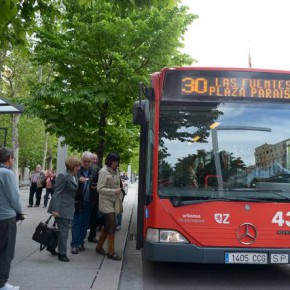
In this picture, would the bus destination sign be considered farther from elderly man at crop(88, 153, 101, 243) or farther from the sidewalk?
elderly man at crop(88, 153, 101, 243)

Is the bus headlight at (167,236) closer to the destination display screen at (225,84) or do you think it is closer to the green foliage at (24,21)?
the destination display screen at (225,84)

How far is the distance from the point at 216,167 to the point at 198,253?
1.15 meters

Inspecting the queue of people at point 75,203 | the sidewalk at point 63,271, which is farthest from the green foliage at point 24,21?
the sidewalk at point 63,271

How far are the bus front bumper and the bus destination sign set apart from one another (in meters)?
2.09

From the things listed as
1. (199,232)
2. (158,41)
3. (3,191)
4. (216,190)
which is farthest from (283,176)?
(158,41)

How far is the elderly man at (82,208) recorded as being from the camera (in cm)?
793

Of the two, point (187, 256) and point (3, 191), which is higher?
point (3, 191)

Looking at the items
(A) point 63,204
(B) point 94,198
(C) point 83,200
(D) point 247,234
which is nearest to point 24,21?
(A) point 63,204

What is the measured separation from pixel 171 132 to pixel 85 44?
636cm

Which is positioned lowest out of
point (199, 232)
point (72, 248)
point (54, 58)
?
point (72, 248)

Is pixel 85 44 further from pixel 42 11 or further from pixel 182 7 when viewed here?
pixel 42 11

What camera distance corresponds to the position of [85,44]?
1165 cm

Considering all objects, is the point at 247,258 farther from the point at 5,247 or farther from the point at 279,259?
the point at 5,247

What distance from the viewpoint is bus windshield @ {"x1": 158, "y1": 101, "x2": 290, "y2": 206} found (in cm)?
593
